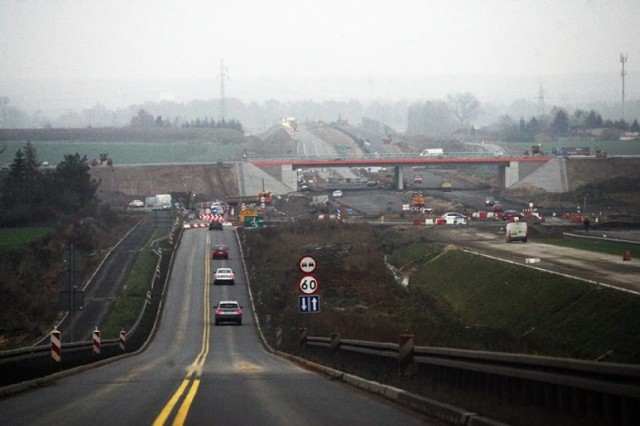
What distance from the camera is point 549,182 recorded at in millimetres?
148000

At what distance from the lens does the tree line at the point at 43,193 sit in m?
116

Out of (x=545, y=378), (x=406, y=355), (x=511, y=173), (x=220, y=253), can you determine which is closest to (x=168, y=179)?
(x=511, y=173)

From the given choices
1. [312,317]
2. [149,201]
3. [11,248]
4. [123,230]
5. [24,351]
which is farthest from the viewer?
[149,201]

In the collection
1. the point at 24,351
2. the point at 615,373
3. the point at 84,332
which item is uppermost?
the point at 615,373

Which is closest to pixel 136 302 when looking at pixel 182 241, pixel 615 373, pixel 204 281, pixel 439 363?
pixel 204 281

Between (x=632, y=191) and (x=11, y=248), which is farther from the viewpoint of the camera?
(x=632, y=191)

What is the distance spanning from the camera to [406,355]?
20.7m

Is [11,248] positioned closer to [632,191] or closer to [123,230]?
[123,230]

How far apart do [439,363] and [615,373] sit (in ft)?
25.5

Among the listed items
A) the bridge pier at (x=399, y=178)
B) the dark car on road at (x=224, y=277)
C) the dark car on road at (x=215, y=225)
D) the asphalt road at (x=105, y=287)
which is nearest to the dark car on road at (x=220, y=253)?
the asphalt road at (x=105, y=287)

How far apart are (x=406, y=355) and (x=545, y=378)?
7.91 m

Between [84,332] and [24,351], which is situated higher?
[24,351]

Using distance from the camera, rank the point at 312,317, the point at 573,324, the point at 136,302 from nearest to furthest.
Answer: the point at 573,324, the point at 312,317, the point at 136,302

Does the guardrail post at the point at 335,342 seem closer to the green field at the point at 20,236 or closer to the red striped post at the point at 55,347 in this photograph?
the red striped post at the point at 55,347
